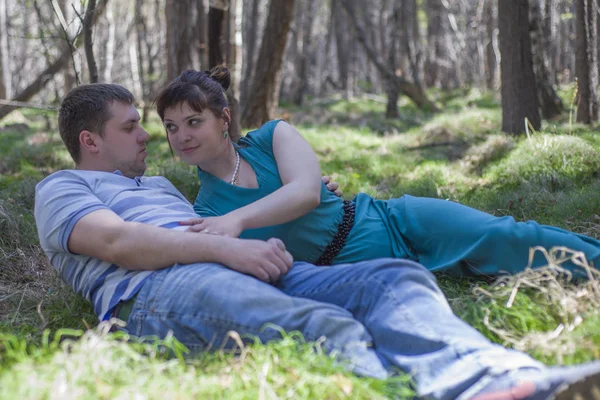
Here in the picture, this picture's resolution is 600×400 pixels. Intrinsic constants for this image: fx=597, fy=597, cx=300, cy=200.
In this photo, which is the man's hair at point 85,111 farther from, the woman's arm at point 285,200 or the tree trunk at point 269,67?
the tree trunk at point 269,67

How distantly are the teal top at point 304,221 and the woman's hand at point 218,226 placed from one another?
35 cm

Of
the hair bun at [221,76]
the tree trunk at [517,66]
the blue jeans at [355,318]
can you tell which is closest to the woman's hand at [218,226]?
the blue jeans at [355,318]

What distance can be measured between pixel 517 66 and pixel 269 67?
3138 millimetres

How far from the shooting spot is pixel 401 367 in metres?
2.07

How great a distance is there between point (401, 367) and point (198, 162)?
156 cm

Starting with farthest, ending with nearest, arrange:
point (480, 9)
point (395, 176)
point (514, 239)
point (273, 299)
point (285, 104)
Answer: point (480, 9) < point (285, 104) < point (395, 176) < point (514, 239) < point (273, 299)

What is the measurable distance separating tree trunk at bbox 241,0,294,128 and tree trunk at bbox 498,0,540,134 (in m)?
2.73

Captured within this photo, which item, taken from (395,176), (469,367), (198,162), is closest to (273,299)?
(469,367)

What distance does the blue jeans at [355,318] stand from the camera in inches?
76.9

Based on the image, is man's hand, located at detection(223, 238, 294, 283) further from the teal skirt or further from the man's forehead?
the man's forehead

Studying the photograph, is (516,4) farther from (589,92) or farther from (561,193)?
(561,193)

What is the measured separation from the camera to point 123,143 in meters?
3.04

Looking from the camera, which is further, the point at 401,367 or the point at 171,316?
the point at 171,316

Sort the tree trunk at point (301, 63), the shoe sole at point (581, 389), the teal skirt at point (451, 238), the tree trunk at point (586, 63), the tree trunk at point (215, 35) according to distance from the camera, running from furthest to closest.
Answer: the tree trunk at point (301, 63) → the tree trunk at point (586, 63) → the tree trunk at point (215, 35) → the teal skirt at point (451, 238) → the shoe sole at point (581, 389)
